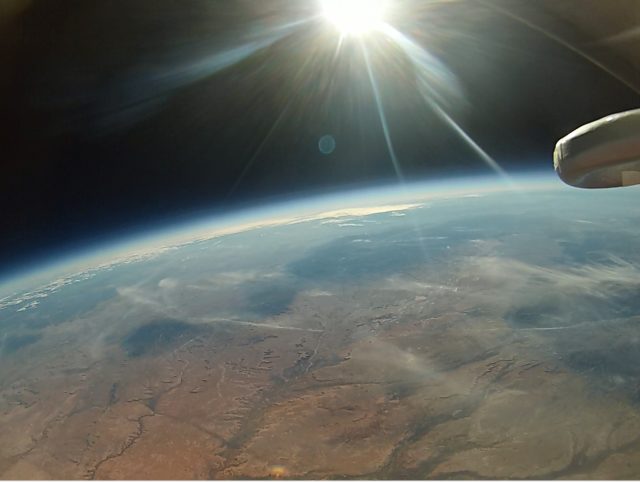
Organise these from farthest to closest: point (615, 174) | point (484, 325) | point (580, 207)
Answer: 1. point (580, 207)
2. point (484, 325)
3. point (615, 174)

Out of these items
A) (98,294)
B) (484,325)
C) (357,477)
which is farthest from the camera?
(98,294)

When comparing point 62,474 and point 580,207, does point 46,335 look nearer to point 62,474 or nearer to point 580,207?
point 62,474

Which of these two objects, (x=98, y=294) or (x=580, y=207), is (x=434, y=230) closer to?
(x=580, y=207)

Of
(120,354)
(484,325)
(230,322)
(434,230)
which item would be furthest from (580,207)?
(120,354)

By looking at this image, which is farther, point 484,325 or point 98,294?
point 98,294

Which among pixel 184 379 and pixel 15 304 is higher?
pixel 15 304

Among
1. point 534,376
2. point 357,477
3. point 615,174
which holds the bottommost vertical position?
point 534,376
